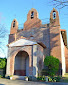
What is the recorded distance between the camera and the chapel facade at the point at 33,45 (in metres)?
13.7

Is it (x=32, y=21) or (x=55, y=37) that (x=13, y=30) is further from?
(x=55, y=37)

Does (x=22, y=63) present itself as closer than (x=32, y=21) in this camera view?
Yes

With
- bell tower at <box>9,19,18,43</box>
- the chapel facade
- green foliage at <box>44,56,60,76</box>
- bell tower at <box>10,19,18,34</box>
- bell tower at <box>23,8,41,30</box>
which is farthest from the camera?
bell tower at <box>10,19,18,34</box>

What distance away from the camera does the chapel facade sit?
44.9ft

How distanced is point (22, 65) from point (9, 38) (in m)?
5.94

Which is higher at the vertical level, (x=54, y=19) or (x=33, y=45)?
(x=54, y=19)

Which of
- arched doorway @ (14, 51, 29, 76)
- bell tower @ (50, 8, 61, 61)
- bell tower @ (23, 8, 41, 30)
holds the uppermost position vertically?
bell tower @ (23, 8, 41, 30)

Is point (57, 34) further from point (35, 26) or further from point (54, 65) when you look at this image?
point (54, 65)

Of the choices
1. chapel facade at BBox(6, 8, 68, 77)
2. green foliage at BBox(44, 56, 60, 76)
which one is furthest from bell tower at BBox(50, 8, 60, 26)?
green foliage at BBox(44, 56, 60, 76)

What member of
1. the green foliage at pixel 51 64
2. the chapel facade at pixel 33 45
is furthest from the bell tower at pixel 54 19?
the green foliage at pixel 51 64

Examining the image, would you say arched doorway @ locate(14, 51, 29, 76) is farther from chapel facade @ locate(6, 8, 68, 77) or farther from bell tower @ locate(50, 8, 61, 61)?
bell tower @ locate(50, 8, 61, 61)

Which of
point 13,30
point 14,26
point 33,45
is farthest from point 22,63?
point 14,26

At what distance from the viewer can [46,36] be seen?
17516 millimetres

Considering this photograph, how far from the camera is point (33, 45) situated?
13.8m
